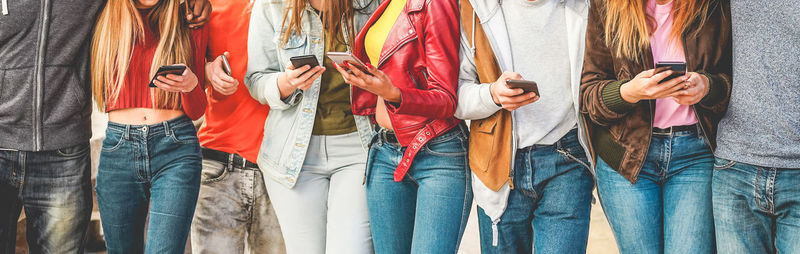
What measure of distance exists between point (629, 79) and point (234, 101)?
179cm

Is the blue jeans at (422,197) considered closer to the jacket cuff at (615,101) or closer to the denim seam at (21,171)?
the jacket cuff at (615,101)

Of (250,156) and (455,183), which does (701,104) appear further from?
(250,156)

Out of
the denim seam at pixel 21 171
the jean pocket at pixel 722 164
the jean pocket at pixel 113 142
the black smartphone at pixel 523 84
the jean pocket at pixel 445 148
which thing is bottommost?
the denim seam at pixel 21 171

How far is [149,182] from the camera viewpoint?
308 cm

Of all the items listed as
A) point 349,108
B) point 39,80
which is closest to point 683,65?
point 349,108

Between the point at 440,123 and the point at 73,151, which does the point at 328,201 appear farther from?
the point at 73,151

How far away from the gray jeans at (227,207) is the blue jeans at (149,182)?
42 cm

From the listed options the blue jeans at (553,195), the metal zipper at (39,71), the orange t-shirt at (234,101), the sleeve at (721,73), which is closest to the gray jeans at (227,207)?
the orange t-shirt at (234,101)

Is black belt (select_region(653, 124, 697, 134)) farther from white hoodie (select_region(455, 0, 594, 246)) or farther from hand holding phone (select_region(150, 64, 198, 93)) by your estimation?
hand holding phone (select_region(150, 64, 198, 93))

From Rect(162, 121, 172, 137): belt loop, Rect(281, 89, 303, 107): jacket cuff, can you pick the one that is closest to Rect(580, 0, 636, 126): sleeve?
Rect(281, 89, 303, 107): jacket cuff

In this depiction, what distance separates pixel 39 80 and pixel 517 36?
196 cm

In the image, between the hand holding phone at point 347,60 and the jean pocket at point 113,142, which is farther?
the jean pocket at point 113,142

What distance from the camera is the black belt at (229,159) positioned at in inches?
138

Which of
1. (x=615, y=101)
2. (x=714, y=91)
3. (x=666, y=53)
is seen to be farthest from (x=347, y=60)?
(x=714, y=91)
